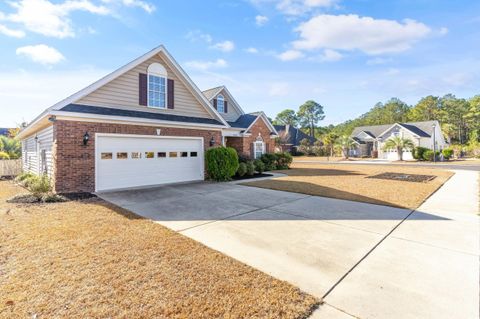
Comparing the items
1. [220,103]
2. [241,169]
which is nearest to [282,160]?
[241,169]

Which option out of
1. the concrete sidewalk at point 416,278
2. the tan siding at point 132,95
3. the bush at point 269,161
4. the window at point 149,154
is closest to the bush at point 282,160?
the bush at point 269,161

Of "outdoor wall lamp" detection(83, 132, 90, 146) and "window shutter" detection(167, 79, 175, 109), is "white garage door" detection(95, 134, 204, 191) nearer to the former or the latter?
"outdoor wall lamp" detection(83, 132, 90, 146)

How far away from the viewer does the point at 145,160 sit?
35.3ft

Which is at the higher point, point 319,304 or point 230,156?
point 230,156

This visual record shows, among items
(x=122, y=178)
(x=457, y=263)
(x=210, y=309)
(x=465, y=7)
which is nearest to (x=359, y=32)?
(x=465, y=7)

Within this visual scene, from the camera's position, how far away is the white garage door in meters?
9.66

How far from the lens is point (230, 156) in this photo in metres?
12.8

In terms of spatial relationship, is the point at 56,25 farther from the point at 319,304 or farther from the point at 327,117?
the point at 327,117

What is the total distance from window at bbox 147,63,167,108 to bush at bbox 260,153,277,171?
31.3 ft

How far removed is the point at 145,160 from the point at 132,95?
3.03 metres

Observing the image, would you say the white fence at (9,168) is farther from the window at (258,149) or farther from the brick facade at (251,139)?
the window at (258,149)

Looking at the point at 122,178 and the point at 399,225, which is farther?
the point at 122,178

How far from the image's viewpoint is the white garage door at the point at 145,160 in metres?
9.66

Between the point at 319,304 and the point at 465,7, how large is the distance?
13.2 metres
